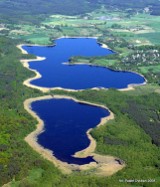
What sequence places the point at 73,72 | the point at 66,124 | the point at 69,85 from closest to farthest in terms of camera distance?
the point at 66,124 < the point at 69,85 < the point at 73,72

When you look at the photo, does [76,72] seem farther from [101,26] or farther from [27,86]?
[101,26]

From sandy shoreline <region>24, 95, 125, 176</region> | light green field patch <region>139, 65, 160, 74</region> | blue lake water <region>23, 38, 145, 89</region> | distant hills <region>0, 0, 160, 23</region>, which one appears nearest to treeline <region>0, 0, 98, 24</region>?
distant hills <region>0, 0, 160, 23</region>

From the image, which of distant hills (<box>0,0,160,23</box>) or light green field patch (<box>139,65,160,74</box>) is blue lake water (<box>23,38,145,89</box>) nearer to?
light green field patch (<box>139,65,160,74</box>)

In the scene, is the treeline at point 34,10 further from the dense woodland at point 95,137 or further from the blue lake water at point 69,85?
the dense woodland at point 95,137

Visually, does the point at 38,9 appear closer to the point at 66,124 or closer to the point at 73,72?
the point at 73,72

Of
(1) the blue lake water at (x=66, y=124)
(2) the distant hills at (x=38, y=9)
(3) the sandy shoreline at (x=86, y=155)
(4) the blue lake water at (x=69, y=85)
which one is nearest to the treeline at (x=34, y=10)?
(2) the distant hills at (x=38, y=9)

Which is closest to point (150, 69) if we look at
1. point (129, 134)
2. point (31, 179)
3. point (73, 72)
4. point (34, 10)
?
point (73, 72)
